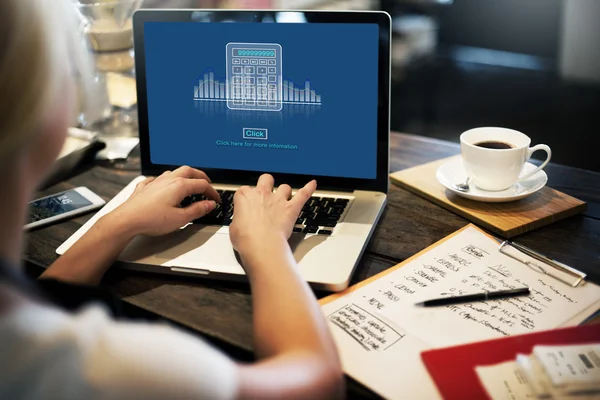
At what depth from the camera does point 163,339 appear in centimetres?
54

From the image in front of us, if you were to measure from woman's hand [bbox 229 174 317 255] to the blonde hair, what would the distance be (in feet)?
1.35

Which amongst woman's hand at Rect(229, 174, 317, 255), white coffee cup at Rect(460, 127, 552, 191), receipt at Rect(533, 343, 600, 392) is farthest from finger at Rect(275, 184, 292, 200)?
receipt at Rect(533, 343, 600, 392)

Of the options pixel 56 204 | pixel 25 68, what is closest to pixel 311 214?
pixel 56 204

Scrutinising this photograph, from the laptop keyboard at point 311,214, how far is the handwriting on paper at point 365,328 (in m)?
0.20

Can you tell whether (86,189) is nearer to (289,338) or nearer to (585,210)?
(289,338)

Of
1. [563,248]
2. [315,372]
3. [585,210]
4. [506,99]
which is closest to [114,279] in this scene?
[315,372]

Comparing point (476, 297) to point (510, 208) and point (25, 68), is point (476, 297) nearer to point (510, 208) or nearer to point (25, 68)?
point (510, 208)

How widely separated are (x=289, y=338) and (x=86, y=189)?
29.0 inches

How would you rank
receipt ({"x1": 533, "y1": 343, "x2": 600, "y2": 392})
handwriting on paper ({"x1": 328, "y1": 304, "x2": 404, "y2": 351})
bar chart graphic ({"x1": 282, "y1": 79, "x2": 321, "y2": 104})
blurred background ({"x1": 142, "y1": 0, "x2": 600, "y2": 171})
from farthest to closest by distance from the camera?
blurred background ({"x1": 142, "y1": 0, "x2": 600, "y2": 171}) → bar chart graphic ({"x1": 282, "y1": 79, "x2": 321, "y2": 104}) → handwriting on paper ({"x1": 328, "y1": 304, "x2": 404, "y2": 351}) → receipt ({"x1": 533, "y1": 343, "x2": 600, "y2": 392})

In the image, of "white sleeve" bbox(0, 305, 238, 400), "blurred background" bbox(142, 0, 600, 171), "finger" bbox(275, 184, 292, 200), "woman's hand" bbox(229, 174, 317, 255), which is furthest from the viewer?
"blurred background" bbox(142, 0, 600, 171)

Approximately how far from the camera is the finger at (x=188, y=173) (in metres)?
1.12

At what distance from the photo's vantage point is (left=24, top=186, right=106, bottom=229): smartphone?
3.89 feet

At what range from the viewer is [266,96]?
45.8 inches

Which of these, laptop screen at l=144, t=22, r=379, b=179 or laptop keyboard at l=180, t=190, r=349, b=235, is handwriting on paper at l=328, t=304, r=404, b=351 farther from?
laptop screen at l=144, t=22, r=379, b=179
